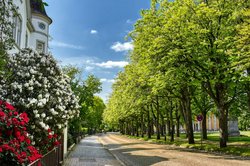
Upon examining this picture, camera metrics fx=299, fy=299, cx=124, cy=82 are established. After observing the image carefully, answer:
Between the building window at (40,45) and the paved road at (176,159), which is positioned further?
the building window at (40,45)

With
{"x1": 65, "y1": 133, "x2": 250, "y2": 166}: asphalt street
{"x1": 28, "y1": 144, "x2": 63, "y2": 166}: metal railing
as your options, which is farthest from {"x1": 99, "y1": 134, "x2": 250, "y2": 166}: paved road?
{"x1": 28, "y1": 144, "x2": 63, "y2": 166}: metal railing

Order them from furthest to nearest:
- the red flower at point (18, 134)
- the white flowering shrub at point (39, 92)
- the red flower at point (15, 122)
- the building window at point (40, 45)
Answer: the building window at point (40, 45) → the white flowering shrub at point (39, 92) → the red flower at point (15, 122) → the red flower at point (18, 134)

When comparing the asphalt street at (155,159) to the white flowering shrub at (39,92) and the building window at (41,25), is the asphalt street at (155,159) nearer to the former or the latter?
the white flowering shrub at (39,92)

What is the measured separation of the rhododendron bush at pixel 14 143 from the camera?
6.20m

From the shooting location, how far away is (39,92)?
37.6 ft

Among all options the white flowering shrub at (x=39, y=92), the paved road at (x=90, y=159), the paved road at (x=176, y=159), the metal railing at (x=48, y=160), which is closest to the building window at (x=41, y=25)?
the paved road at (x=90, y=159)

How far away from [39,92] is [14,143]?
5.04m

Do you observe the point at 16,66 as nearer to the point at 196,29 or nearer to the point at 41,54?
the point at 41,54

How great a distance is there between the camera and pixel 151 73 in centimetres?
2569

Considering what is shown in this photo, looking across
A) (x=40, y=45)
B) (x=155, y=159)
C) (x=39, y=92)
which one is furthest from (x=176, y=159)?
(x=40, y=45)

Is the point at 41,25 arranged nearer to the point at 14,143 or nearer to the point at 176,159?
the point at 176,159

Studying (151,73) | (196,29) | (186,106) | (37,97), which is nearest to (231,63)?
(196,29)

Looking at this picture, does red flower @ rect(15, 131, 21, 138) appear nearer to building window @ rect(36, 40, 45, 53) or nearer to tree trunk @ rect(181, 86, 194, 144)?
building window @ rect(36, 40, 45, 53)

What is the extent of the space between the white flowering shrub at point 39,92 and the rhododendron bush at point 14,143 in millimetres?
2649
